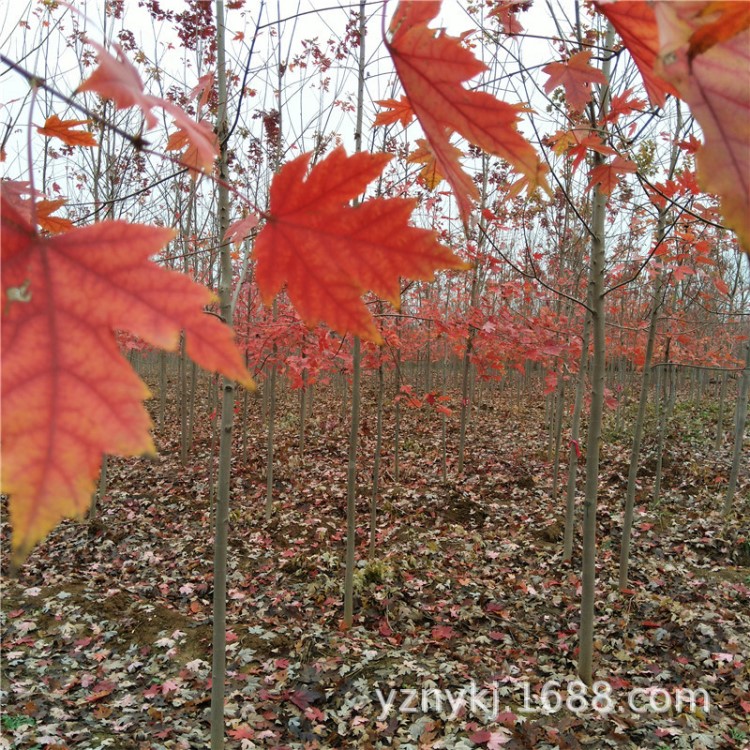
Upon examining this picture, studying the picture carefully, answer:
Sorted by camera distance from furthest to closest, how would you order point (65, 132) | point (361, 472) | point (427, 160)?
1. point (361, 472)
2. point (427, 160)
3. point (65, 132)

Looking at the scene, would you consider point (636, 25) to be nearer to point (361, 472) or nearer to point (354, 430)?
point (354, 430)

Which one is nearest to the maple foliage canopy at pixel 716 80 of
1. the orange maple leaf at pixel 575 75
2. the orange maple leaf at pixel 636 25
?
the orange maple leaf at pixel 636 25

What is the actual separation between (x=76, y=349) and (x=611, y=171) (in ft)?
7.47

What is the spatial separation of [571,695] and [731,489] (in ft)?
14.6

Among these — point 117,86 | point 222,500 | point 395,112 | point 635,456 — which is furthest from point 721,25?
point 635,456

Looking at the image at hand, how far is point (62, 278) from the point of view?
47 centimetres

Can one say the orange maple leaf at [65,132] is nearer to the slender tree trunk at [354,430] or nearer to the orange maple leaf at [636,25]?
the orange maple leaf at [636,25]

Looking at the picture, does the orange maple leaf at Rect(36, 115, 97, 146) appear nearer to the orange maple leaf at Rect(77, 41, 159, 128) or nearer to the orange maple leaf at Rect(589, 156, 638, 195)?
the orange maple leaf at Rect(77, 41, 159, 128)

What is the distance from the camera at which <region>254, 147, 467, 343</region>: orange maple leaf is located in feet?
1.89

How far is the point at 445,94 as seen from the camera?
2.09 ft

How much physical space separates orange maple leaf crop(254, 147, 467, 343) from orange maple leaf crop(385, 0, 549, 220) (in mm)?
102

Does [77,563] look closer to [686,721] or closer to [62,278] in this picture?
[686,721]

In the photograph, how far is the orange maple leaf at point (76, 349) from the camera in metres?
Answer: 0.37

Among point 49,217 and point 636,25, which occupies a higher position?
point 636,25
